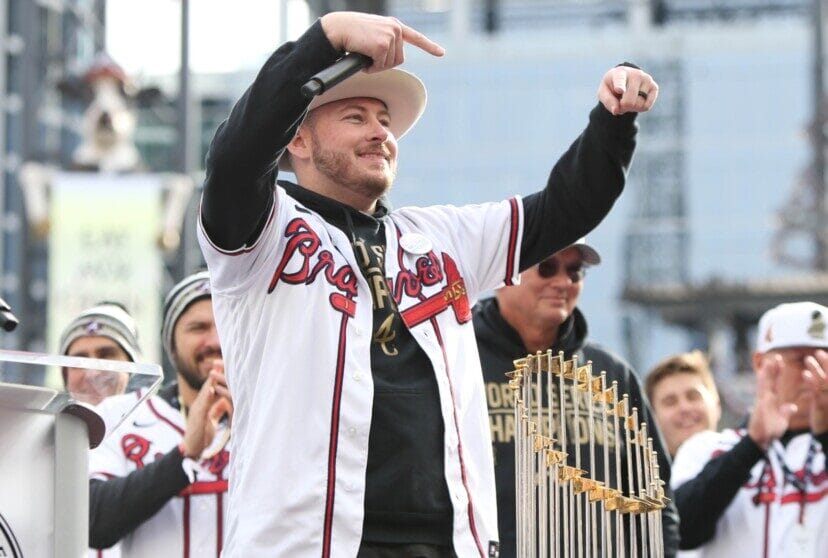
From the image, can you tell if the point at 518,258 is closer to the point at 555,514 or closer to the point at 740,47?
the point at 555,514

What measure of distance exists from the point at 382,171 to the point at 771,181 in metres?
71.0

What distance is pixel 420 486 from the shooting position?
477cm

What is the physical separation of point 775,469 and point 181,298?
242 centimetres

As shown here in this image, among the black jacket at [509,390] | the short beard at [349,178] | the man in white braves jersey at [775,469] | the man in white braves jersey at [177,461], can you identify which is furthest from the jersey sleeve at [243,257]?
the man in white braves jersey at [775,469]

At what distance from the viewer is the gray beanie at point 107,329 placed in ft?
26.3

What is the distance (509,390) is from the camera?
281 inches

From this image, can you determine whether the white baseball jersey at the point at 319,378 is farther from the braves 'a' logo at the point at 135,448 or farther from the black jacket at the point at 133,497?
the braves 'a' logo at the point at 135,448

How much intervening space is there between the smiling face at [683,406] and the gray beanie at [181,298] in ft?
8.60

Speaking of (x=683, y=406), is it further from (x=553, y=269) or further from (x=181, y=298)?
(x=181, y=298)

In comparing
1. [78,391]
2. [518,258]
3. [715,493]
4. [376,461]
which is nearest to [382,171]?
[518,258]

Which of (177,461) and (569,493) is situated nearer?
(569,493)

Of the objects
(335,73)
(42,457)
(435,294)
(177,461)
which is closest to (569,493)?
(435,294)

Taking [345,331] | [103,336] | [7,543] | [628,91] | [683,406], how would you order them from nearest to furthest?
1. [7,543]
2. [345,331]
3. [628,91]
4. [103,336]
5. [683,406]

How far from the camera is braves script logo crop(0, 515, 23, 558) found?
13.6 feet
